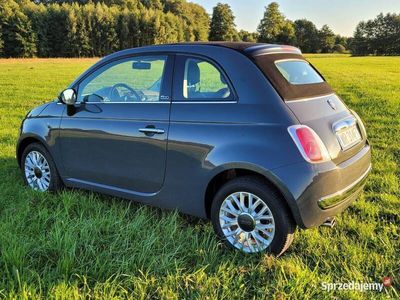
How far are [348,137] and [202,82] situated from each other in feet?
4.53

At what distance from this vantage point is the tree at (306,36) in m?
110

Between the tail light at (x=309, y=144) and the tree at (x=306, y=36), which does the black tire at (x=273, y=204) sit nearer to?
the tail light at (x=309, y=144)

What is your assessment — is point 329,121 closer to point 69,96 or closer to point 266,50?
point 266,50

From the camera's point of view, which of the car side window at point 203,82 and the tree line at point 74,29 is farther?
the tree line at point 74,29

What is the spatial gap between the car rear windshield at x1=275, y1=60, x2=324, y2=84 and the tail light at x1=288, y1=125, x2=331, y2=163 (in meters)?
0.59

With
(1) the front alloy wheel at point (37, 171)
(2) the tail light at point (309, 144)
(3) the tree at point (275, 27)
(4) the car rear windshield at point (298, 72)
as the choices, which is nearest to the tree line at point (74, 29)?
(3) the tree at point (275, 27)

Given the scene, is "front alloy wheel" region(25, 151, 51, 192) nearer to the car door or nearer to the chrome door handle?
the car door

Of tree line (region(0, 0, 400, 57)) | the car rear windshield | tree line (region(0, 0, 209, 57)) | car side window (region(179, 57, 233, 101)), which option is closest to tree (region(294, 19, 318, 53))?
tree line (region(0, 0, 400, 57))

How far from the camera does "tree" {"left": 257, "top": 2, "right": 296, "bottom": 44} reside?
4236 inches

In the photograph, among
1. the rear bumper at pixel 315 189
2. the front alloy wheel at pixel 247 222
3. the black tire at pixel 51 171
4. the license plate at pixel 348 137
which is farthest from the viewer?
the black tire at pixel 51 171

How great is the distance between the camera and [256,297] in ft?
9.16

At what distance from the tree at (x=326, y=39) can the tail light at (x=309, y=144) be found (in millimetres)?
114041

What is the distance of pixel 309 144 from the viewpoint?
3057mm

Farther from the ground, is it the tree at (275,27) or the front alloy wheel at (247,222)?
the tree at (275,27)
